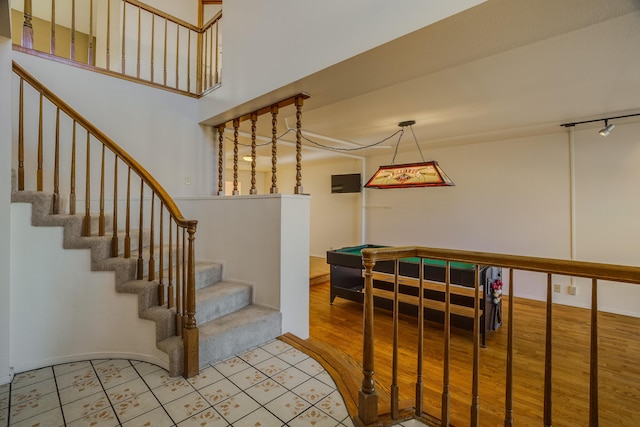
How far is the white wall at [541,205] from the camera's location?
13.3ft

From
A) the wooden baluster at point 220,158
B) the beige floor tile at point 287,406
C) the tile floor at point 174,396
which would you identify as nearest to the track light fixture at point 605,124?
the tile floor at point 174,396

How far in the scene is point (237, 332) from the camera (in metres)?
2.43

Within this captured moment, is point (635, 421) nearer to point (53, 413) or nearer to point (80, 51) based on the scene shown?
point (53, 413)

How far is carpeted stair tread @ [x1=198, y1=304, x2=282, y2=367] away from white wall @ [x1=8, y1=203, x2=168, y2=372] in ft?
1.07

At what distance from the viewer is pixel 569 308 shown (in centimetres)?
429

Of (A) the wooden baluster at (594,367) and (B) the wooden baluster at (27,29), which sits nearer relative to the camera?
(A) the wooden baluster at (594,367)

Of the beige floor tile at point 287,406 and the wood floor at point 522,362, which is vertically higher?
the beige floor tile at point 287,406

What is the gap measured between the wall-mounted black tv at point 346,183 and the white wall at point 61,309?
511cm

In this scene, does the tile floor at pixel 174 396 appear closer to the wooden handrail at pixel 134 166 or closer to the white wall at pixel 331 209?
the wooden handrail at pixel 134 166

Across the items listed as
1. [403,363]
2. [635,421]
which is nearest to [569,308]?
[635,421]

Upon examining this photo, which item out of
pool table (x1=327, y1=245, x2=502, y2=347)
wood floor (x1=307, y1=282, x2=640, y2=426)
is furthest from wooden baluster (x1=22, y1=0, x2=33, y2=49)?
pool table (x1=327, y1=245, x2=502, y2=347)

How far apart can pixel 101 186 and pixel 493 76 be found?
11.3ft

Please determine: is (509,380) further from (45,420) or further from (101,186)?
(101,186)

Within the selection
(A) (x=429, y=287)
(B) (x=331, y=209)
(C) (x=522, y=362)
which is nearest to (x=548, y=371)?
(C) (x=522, y=362)
